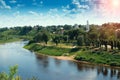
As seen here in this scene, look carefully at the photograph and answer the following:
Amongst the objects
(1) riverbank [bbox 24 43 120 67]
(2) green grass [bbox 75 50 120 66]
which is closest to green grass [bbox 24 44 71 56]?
(1) riverbank [bbox 24 43 120 67]

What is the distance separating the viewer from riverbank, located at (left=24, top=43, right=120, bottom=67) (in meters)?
51.0

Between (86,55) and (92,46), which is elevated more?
(92,46)

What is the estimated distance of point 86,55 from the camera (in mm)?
58312

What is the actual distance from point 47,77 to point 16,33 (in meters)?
124

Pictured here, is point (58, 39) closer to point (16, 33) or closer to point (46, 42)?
point (46, 42)

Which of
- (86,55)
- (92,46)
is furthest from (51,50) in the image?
(86,55)

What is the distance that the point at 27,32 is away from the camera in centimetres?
15912

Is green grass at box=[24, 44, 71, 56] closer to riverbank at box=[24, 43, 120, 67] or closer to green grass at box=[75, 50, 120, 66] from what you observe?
riverbank at box=[24, 43, 120, 67]

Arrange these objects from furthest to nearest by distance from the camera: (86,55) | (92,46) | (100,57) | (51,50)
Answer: (51,50)
(92,46)
(86,55)
(100,57)

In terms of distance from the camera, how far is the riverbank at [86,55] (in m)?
51.0

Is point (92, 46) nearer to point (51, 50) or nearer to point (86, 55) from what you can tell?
point (86, 55)

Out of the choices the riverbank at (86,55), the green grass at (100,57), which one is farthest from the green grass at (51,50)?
the green grass at (100,57)

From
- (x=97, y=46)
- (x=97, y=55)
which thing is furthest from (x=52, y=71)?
(x=97, y=46)

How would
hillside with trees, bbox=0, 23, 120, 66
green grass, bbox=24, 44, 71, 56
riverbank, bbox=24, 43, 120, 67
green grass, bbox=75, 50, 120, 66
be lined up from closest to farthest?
green grass, bbox=75, 50, 120, 66 → riverbank, bbox=24, 43, 120, 67 → hillside with trees, bbox=0, 23, 120, 66 → green grass, bbox=24, 44, 71, 56
